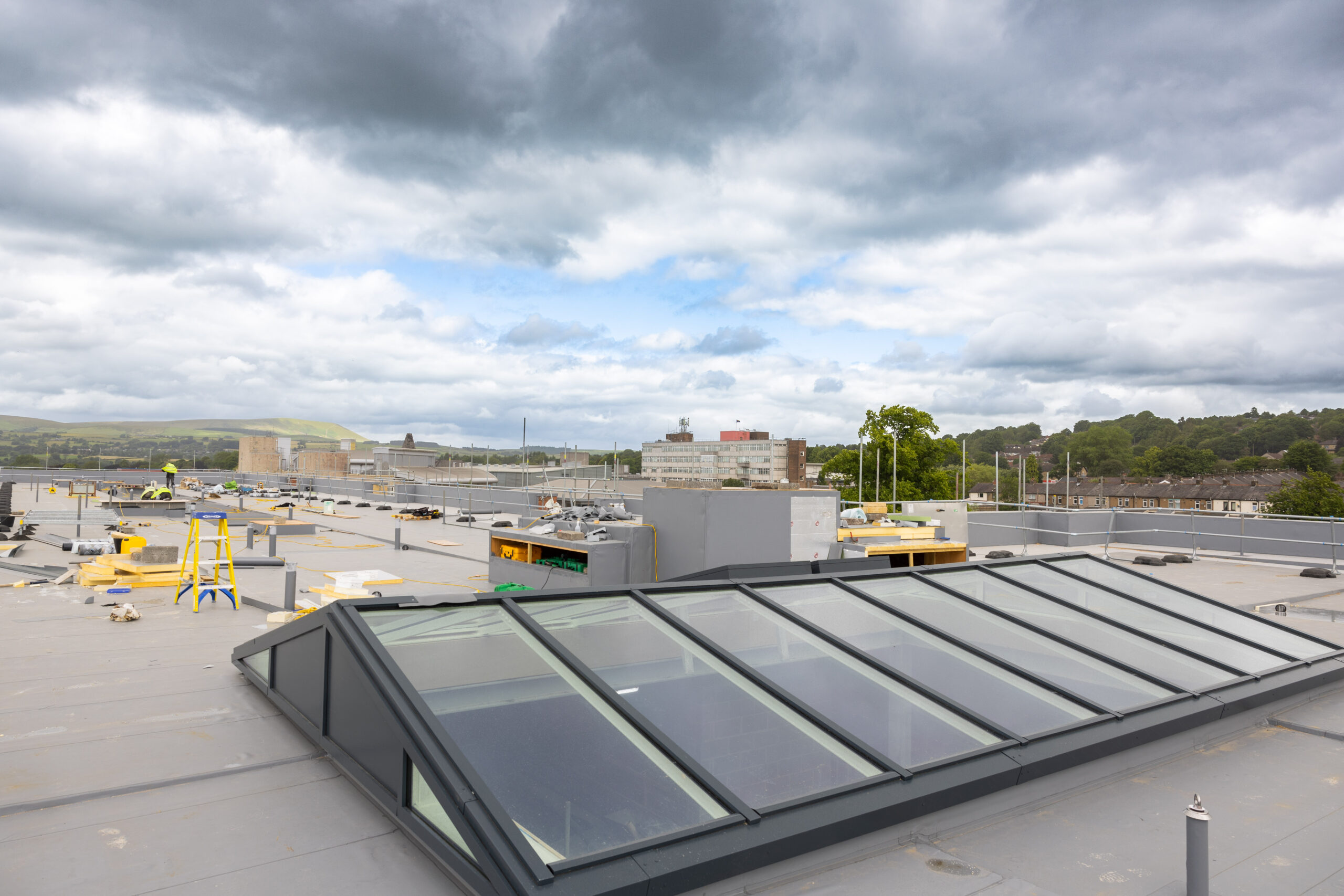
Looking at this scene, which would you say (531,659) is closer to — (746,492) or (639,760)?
(639,760)

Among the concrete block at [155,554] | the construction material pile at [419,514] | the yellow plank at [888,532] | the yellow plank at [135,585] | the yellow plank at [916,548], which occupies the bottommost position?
the construction material pile at [419,514]

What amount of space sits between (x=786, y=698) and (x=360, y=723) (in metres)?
2.06

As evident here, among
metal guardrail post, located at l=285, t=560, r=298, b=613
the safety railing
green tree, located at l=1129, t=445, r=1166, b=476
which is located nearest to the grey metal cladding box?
metal guardrail post, located at l=285, t=560, r=298, b=613

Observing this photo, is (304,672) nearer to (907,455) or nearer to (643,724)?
(643,724)

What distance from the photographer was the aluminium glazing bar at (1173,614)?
6.02 meters

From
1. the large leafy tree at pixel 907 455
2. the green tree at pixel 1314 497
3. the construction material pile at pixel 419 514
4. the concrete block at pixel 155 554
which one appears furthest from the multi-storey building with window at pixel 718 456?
the concrete block at pixel 155 554

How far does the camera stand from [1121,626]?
5.83 metres

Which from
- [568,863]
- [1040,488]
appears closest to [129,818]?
[568,863]

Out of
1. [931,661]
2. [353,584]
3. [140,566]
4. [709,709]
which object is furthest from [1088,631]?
[140,566]

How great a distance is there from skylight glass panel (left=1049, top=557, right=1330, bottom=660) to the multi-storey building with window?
83973 mm

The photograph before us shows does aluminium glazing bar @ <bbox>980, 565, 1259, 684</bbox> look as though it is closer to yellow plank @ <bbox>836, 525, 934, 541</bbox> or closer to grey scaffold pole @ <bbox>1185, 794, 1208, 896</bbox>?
grey scaffold pole @ <bbox>1185, 794, 1208, 896</bbox>

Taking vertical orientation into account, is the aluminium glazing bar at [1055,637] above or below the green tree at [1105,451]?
below

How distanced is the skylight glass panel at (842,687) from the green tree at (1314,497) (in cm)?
9195

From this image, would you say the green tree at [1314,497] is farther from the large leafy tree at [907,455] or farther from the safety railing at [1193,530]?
the safety railing at [1193,530]
